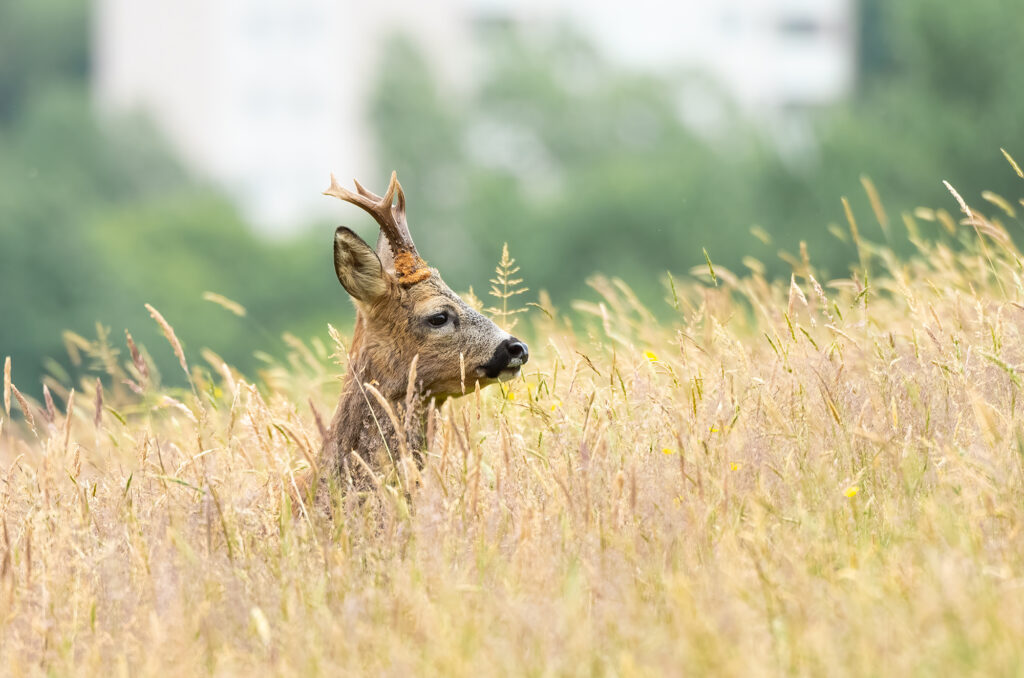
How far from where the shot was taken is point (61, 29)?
326 ft

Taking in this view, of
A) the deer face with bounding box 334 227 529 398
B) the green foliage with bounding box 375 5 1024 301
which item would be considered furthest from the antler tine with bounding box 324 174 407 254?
the green foliage with bounding box 375 5 1024 301

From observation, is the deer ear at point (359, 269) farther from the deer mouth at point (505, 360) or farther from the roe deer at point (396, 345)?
the deer mouth at point (505, 360)

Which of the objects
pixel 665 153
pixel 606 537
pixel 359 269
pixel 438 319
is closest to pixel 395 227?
pixel 359 269

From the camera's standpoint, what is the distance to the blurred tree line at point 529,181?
32.4 meters

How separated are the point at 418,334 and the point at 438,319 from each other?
98 millimetres

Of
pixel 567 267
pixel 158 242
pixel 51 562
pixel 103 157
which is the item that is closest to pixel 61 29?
pixel 103 157

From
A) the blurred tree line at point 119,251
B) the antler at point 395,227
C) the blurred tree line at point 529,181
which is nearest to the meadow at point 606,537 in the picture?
the antler at point 395,227

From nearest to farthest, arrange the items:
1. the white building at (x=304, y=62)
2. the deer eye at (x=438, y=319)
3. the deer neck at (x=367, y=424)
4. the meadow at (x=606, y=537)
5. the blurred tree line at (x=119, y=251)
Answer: the meadow at (x=606, y=537) → the deer neck at (x=367, y=424) → the deer eye at (x=438, y=319) → the blurred tree line at (x=119, y=251) → the white building at (x=304, y=62)

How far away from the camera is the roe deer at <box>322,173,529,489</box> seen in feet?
18.1

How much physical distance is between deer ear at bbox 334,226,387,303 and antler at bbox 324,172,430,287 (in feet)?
0.35

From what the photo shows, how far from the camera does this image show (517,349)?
5.57 metres

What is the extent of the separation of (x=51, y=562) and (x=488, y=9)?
273 feet

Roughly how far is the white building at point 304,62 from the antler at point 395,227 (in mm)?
61590

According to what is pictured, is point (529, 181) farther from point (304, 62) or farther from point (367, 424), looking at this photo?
point (367, 424)
